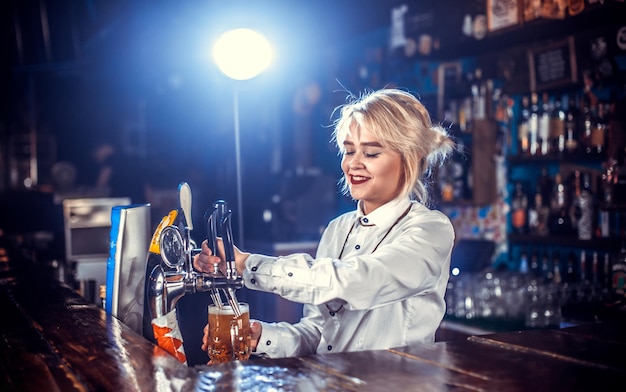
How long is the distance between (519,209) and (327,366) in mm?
3566

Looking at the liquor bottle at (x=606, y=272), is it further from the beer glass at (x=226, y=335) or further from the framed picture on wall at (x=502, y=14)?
the beer glass at (x=226, y=335)

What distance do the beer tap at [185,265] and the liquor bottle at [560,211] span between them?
10.3 feet

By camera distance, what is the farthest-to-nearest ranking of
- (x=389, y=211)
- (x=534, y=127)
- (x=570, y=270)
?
1. (x=534, y=127)
2. (x=570, y=270)
3. (x=389, y=211)

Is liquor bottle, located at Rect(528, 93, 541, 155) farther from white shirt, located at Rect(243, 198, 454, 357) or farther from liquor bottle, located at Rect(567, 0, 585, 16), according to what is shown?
white shirt, located at Rect(243, 198, 454, 357)

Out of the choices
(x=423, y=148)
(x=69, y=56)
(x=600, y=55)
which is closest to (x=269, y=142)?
(x=69, y=56)

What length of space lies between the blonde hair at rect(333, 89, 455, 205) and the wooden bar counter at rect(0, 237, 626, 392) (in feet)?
2.12

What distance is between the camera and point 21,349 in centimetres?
154

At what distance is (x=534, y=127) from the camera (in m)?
4.45

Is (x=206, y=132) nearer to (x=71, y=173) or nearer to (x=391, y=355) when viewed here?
(x=71, y=173)

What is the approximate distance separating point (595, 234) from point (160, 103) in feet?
26.8

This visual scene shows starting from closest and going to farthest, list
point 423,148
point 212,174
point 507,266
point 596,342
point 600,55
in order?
point 596,342, point 423,148, point 600,55, point 507,266, point 212,174

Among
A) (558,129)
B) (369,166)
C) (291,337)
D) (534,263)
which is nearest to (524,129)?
(558,129)

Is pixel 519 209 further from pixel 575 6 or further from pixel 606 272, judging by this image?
pixel 575 6

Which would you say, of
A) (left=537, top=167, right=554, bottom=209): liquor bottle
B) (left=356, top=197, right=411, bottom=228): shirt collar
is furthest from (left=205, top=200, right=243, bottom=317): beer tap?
(left=537, top=167, right=554, bottom=209): liquor bottle
